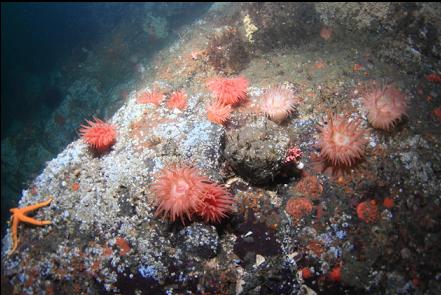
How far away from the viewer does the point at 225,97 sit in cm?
524

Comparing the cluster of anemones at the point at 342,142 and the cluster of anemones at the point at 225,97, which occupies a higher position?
the cluster of anemones at the point at 225,97

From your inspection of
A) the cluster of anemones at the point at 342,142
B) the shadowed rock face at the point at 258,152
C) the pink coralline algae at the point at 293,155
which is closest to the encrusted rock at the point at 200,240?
the shadowed rock face at the point at 258,152

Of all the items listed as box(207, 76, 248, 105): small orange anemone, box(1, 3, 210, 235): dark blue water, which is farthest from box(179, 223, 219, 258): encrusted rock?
box(1, 3, 210, 235): dark blue water

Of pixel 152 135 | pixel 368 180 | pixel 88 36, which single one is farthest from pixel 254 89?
pixel 88 36

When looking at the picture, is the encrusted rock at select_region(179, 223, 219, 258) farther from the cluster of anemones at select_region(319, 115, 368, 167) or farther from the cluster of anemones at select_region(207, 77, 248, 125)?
the cluster of anemones at select_region(319, 115, 368, 167)

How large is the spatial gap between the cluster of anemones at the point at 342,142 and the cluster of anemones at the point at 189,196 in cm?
154

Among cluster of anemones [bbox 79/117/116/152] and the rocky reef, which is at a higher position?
cluster of anemones [bbox 79/117/116/152]

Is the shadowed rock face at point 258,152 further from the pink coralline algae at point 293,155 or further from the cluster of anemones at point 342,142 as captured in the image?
the cluster of anemones at point 342,142

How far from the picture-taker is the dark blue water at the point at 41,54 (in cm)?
1256

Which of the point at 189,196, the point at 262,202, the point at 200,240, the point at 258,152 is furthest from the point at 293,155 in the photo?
the point at 200,240

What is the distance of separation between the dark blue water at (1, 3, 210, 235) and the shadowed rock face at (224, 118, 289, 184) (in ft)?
23.7

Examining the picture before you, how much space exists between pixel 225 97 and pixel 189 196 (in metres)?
1.96

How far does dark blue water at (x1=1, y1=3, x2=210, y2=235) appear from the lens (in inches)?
495

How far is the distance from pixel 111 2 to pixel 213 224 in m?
14.2
